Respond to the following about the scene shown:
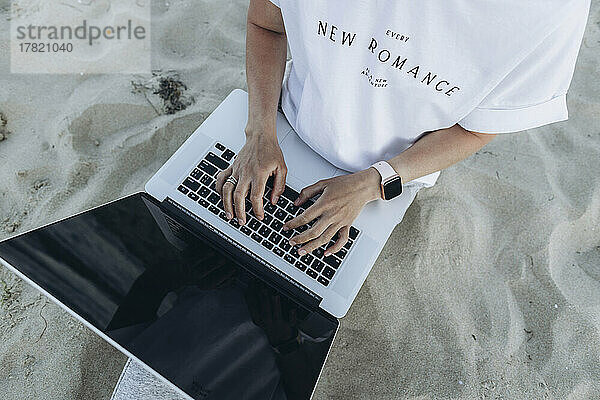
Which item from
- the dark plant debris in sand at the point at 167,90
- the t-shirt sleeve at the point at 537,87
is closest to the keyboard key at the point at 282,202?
Result: the t-shirt sleeve at the point at 537,87

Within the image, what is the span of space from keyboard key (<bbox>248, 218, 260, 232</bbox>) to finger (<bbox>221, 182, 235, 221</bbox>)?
5cm

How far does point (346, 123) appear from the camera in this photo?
96 centimetres

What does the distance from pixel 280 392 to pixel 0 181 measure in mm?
1132

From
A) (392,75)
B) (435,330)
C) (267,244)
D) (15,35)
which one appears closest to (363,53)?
(392,75)

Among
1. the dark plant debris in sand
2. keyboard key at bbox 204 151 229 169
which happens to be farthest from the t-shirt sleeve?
the dark plant debris in sand

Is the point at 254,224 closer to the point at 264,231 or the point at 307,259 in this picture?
the point at 264,231

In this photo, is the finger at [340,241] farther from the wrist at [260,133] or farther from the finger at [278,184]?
the wrist at [260,133]

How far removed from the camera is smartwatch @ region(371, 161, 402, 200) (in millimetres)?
1001

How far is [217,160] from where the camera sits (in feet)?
3.62

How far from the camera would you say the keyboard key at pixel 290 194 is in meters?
1.08

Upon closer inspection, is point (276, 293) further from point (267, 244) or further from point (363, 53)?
point (363, 53)

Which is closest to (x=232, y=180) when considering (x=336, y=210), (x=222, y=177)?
(x=222, y=177)

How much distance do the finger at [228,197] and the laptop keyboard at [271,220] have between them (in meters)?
0.02

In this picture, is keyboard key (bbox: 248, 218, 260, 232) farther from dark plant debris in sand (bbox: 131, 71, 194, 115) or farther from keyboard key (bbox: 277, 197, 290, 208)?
dark plant debris in sand (bbox: 131, 71, 194, 115)
